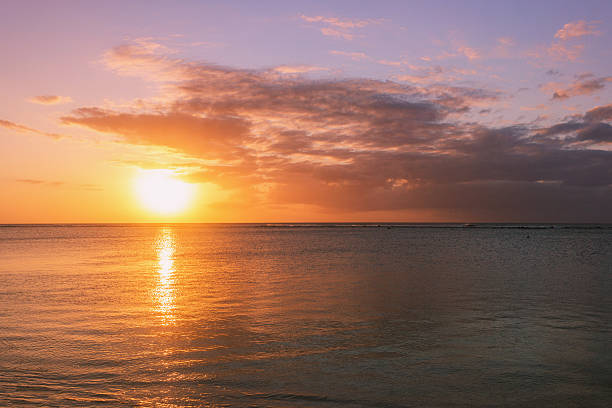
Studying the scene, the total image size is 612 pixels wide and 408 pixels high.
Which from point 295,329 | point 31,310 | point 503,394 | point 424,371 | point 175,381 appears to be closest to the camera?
point 503,394

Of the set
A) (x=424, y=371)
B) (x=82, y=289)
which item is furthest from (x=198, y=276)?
(x=424, y=371)

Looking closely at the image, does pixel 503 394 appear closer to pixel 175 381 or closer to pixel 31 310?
pixel 175 381

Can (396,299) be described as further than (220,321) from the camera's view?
Yes

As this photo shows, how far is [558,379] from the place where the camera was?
36.8 ft

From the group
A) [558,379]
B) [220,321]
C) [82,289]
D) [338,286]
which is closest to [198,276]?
[82,289]

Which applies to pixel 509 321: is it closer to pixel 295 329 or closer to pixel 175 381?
pixel 295 329

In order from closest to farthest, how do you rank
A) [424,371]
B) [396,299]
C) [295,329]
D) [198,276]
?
[424,371] → [295,329] → [396,299] → [198,276]

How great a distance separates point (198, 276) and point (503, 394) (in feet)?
89.1

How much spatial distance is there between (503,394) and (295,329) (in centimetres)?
774

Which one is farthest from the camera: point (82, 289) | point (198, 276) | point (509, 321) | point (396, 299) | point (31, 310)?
point (198, 276)

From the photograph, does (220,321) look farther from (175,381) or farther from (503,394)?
(503,394)

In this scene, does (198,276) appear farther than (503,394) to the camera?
Yes

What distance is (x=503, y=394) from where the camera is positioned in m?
10.3

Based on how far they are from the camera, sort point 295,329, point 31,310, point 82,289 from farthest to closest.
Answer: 1. point 82,289
2. point 31,310
3. point 295,329
